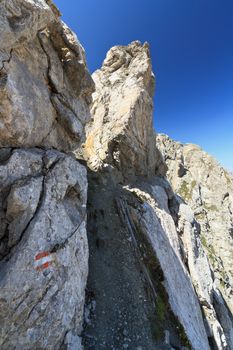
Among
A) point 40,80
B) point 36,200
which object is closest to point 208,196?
point 40,80

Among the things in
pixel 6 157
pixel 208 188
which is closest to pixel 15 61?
pixel 6 157

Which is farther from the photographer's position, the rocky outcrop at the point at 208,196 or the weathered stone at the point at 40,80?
the rocky outcrop at the point at 208,196

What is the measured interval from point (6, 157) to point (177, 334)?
848 inches

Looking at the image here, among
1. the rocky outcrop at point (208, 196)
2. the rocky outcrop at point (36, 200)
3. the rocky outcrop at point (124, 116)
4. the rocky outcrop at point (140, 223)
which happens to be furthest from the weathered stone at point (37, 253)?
the rocky outcrop at point (208, 196)

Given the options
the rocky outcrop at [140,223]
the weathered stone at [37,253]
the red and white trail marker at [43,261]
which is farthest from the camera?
the rocky outcrop at [140,223]

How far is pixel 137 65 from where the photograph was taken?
4684cm

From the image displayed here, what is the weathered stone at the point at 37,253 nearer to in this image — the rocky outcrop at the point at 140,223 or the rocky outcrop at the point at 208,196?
the rocky outcrop at the point at 140,223

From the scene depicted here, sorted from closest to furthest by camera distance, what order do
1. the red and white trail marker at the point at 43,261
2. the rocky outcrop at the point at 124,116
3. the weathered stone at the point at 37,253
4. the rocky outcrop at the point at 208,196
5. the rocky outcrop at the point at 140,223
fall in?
1. the weathered stone at the point at 37,253
2. the red and white trail marker at the point at 43,261
3. the rocky outcrop at the point at 140,223
4. the rocky outcrop at the point at 124,116
5. the rocky outcrop at the point at 208,196

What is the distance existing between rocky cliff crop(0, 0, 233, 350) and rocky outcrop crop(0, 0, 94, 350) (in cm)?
7

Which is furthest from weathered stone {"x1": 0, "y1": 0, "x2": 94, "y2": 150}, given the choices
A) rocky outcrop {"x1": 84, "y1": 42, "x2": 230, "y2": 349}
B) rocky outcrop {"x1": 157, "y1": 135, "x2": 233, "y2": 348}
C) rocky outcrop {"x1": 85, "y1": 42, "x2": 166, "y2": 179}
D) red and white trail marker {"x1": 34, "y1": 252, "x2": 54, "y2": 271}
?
rocky outcrop {"x1": 157, "y1": 135, "x2": 233, "y2": 348}

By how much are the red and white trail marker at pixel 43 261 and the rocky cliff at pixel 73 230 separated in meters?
0.06

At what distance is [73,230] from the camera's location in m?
18.5

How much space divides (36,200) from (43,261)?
13.2ft

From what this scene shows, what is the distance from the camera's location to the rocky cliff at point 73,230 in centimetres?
1445
